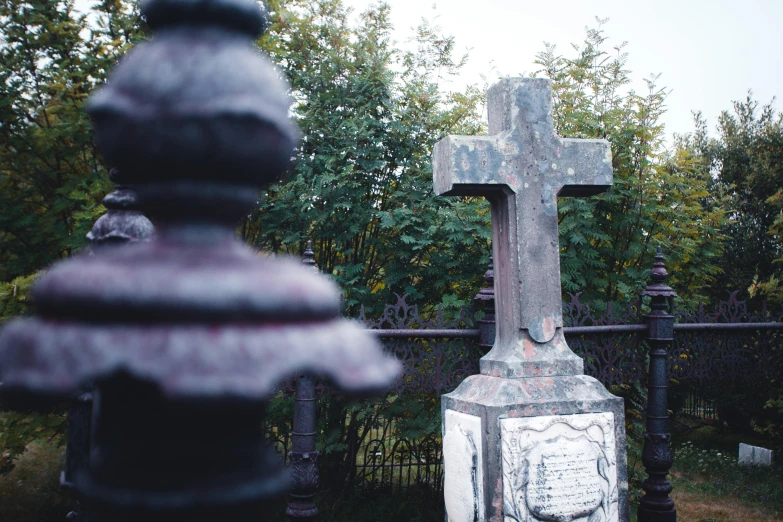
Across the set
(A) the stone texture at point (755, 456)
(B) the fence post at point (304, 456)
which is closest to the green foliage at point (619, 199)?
(B) the fence post at point (304, 456)

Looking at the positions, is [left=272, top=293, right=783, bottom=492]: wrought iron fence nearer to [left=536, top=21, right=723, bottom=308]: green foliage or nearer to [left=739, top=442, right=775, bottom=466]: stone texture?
[left=536, top=21, right=723, bottom=308]: green foliage

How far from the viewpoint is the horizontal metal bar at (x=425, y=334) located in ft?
15.1

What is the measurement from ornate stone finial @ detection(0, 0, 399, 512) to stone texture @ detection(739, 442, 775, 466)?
11.2 meters

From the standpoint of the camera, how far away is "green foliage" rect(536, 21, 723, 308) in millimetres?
6328

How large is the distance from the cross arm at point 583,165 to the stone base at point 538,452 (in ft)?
4.52

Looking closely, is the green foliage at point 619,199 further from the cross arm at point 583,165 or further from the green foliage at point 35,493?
the green foliage at point 35,493

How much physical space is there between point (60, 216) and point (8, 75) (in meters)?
1.54

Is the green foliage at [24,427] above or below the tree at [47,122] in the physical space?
below

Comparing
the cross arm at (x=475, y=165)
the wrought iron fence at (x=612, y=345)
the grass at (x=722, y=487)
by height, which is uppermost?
the cross arm at (x=475, y=165)

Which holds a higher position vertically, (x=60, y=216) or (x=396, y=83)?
(x=396, y=83)

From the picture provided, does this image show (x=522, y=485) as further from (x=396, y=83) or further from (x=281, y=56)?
(x=281, y=56)

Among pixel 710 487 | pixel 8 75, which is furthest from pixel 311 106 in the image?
pixel 710 487

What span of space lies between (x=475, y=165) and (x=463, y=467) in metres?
2.04

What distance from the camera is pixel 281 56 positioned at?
6.93 m
